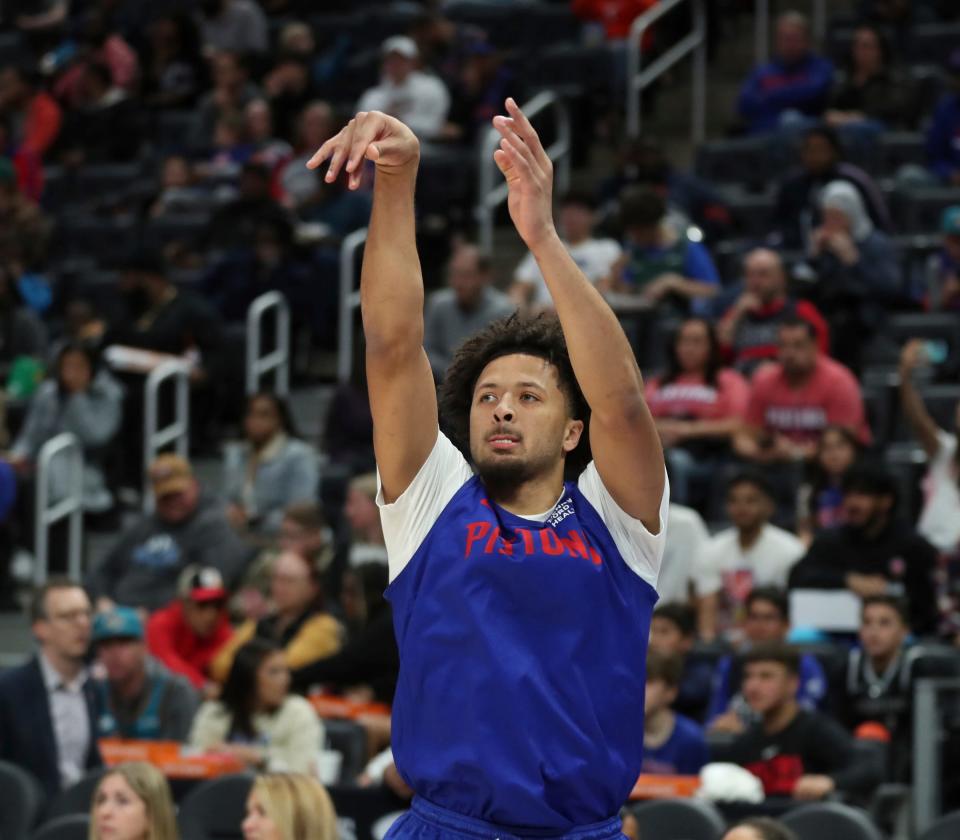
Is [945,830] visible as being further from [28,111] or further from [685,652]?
[28,111]

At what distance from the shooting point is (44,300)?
14.2 metres

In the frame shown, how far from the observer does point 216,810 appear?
7.64m

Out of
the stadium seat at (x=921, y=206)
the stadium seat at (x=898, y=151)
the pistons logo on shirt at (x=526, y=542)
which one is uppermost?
the stadium seat at (x=898, y=151)

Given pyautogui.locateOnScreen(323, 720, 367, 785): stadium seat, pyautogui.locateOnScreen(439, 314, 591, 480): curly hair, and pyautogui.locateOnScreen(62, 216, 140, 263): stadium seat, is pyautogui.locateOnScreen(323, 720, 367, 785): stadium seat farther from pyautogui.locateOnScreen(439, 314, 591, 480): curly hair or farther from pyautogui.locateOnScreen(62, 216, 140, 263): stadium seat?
→ pyautogui.locateOnScreen(62, 216, 140, 263): stadium seat

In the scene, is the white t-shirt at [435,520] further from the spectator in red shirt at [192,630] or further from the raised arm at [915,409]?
the raised arm at [915,409]

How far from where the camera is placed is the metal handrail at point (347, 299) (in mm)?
12898

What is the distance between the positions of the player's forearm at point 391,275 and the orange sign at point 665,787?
3.75m

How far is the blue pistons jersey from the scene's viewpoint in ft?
13.2

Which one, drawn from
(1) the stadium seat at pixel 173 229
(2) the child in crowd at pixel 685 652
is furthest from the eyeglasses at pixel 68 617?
(1) the stadium seat at pixel 173 229

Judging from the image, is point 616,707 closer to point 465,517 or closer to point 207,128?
point 465,517

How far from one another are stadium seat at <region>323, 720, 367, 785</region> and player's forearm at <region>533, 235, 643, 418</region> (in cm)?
470

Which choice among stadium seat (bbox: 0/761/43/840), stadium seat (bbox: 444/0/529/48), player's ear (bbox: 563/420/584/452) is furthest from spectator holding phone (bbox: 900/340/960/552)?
stadium seat (bbox: 444/0/529/48)

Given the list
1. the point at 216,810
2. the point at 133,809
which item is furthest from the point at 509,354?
the point at 216,810

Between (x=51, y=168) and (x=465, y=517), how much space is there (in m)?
12.7
